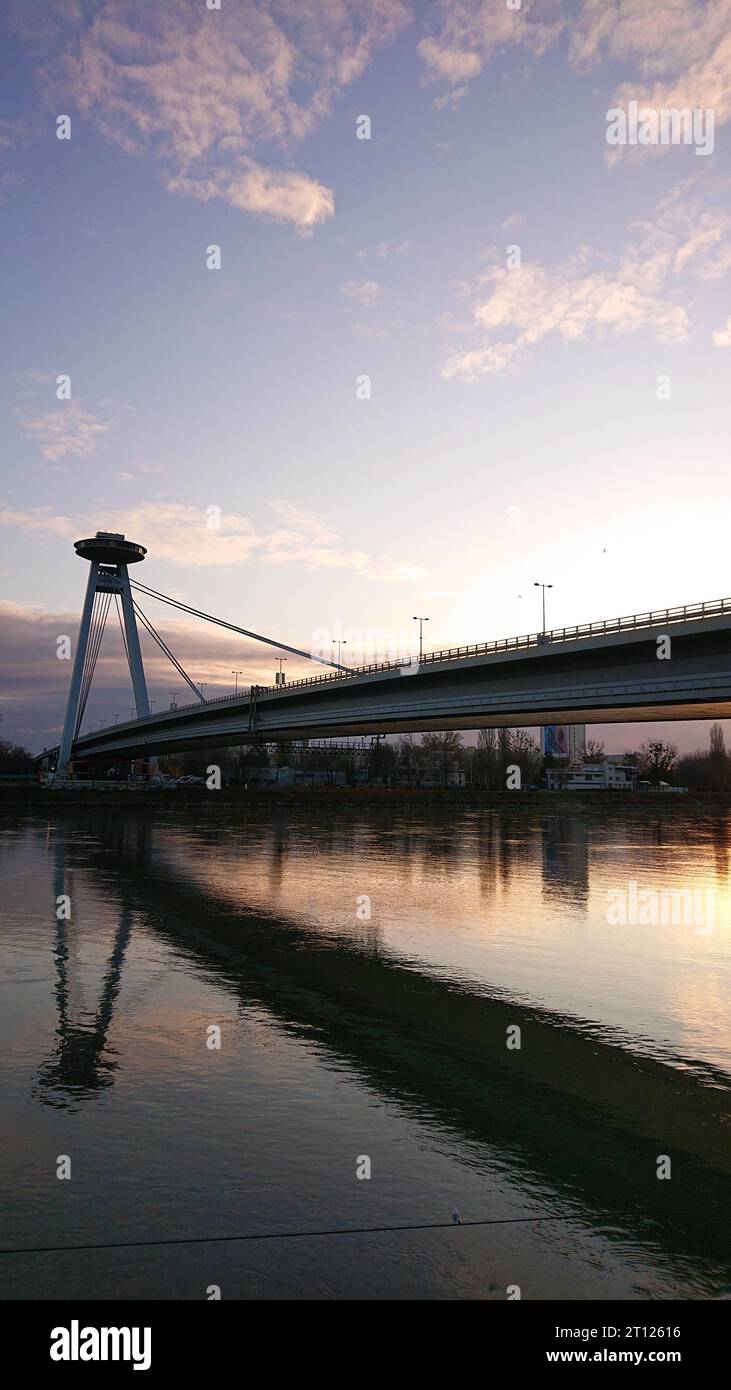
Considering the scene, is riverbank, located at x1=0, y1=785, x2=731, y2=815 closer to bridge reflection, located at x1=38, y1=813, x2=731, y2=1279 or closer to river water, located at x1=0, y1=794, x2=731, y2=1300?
river water, located at x1=0, y1=794, x2=731, y2=1300

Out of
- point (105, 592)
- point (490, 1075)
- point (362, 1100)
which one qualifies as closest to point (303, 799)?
point (105, 592)

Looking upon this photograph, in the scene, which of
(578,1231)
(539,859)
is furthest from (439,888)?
(578,1231)

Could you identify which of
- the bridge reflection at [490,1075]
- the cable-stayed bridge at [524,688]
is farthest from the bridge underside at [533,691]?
the bridge reflection at [490,1075]

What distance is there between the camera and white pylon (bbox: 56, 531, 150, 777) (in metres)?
116

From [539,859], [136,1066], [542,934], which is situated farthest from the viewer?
[539,859]

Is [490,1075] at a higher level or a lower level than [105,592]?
lower

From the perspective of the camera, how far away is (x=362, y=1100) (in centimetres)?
1142

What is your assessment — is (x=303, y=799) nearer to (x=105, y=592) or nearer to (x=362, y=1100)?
(x=105, y=592)

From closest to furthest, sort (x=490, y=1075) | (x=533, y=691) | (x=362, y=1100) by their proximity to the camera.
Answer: (x=362, y=1100), (x=490, y=1075), (x=533, y=691)

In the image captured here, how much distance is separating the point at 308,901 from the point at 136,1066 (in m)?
17.0

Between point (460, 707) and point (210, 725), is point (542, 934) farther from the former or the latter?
point (210, 725)

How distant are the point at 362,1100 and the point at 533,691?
3658 cm

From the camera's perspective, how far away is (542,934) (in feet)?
78.4

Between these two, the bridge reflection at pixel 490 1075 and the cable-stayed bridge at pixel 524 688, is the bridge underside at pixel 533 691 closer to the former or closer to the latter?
the cable-stayed bridge at pixel 524 688
